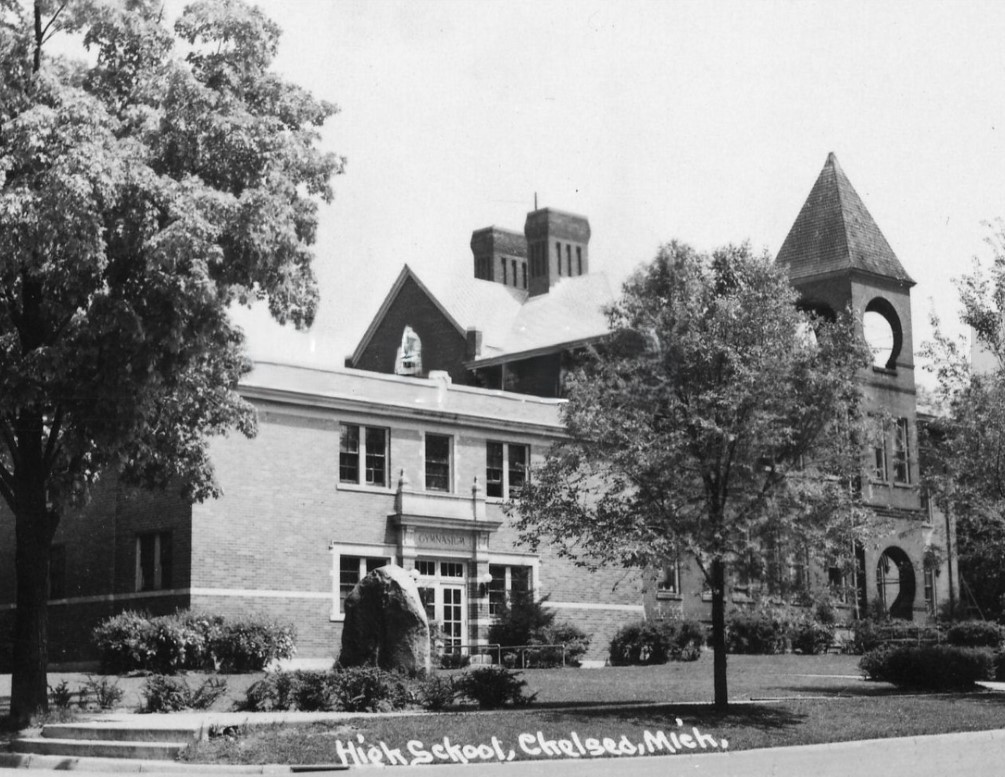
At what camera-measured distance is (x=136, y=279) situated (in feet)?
69.2

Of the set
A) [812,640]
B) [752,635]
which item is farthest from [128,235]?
[812,640]

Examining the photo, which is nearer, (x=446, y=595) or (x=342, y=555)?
(x=342, y=555)

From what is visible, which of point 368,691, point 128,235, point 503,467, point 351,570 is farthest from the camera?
point 503,467

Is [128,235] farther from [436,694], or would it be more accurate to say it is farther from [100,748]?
[436,694]

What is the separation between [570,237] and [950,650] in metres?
38.8

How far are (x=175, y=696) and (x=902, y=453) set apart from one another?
36129 millimetres

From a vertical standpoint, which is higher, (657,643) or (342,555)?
(342,555)

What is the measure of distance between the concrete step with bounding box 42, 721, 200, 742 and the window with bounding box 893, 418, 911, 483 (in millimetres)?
38657

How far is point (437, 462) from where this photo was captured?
41281 millimetres

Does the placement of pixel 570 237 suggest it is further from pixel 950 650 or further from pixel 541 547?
pixel 950 650

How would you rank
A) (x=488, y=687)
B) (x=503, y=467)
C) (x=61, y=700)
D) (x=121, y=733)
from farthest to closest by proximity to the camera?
(x=503, y=467) < (x=488, y=687) < (x=61, y=700) < (x=121, y=733)

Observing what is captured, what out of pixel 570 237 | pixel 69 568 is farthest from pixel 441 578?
pixel 570 237

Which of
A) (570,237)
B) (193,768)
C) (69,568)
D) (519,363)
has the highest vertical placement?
(570,237)

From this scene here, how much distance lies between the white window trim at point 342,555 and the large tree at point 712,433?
48.1ft
